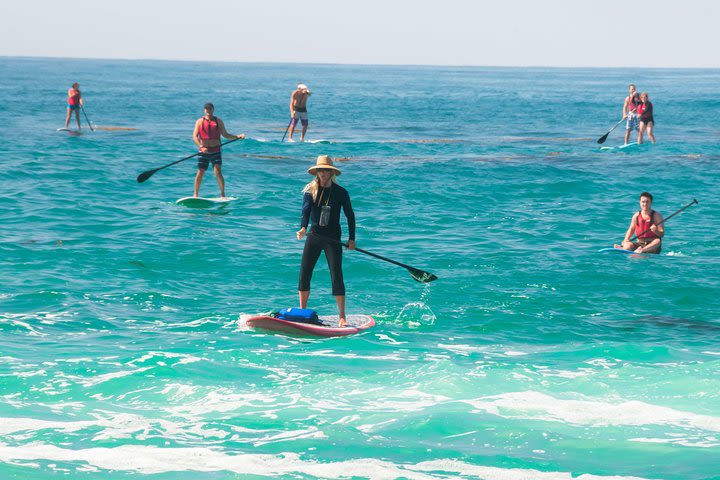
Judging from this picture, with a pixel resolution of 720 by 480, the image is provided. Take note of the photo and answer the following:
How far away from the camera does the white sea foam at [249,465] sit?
7883mm

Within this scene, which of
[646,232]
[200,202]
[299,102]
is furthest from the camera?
[299,102]

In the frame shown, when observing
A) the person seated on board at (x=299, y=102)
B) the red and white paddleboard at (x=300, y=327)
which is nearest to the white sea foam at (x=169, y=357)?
the red and white paddleboard at (x=300, y=327)

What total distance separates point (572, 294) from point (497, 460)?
6645 millimetres

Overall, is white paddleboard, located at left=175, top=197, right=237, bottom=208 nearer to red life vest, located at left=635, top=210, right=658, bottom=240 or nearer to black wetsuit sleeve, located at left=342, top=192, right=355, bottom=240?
red life vest, located at left=635, top=210, right=658, bottom=240

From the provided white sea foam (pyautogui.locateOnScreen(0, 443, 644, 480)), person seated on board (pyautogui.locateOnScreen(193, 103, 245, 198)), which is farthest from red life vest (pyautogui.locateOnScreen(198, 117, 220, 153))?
white sea foam (pyautogui.locateOnScreen(0, 443, 644, 480))

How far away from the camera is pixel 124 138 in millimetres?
36250

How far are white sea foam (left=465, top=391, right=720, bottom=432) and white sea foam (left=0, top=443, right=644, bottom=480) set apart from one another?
1456 mm

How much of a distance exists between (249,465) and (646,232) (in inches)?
428

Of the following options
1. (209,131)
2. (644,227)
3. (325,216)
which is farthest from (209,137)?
(325,216)

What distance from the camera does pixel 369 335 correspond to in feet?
39.4

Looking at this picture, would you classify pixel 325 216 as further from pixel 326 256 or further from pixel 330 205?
pixel 326 256

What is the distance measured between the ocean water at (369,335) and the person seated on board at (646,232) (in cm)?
34

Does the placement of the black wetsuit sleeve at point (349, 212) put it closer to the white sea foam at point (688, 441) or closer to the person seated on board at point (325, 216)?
the person seated on board at point (325, 216)

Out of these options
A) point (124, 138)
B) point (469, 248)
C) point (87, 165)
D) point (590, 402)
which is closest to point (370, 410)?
point (590, 402)
